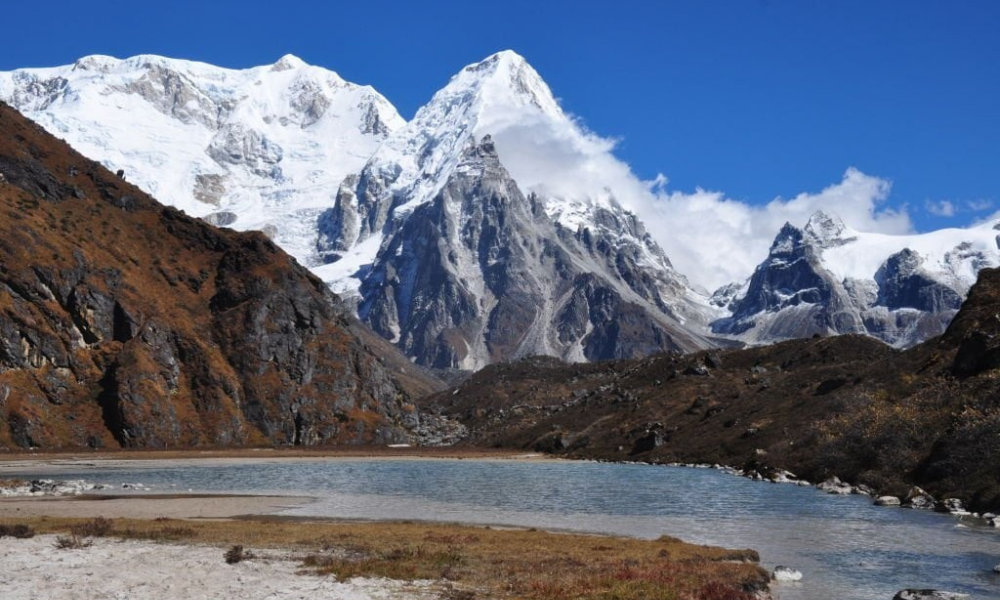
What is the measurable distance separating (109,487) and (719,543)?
6455 cm

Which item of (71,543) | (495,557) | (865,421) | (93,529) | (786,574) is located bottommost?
(93,529)

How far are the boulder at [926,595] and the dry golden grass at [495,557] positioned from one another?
18.8 feet

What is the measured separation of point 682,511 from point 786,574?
108 ft

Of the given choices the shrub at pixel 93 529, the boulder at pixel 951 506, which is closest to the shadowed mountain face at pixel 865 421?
the boulder at pixel 951 506

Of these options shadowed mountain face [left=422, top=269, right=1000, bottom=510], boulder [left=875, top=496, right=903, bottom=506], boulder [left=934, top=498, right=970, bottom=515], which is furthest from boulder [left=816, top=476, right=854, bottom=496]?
boulder [left=934, top=498, right=970, bottom=515]

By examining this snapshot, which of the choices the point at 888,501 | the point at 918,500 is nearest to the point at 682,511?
the point at 888,501

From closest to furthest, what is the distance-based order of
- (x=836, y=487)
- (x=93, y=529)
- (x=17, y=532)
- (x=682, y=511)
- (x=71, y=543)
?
1. (x=71, y=543)
2. (x=17, y=532)
3. (x=93, y=529)
4. (x=682, y=511)
5. (x=836, y=487)

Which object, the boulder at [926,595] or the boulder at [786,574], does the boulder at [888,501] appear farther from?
the boulder at [926,595]

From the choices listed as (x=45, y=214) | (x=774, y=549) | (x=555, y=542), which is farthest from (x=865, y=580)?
(x=45, y=214)

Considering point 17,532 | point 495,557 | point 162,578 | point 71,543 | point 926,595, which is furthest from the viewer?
point 17,532

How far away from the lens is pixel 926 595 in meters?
34.7

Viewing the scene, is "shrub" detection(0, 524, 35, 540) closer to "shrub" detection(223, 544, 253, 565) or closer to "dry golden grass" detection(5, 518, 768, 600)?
"dry golden grass" detection(5, 518, 768, 600)

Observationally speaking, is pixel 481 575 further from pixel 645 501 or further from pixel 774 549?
pixel 645 501

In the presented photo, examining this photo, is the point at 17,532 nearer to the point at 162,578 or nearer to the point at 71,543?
the point at 71,543
